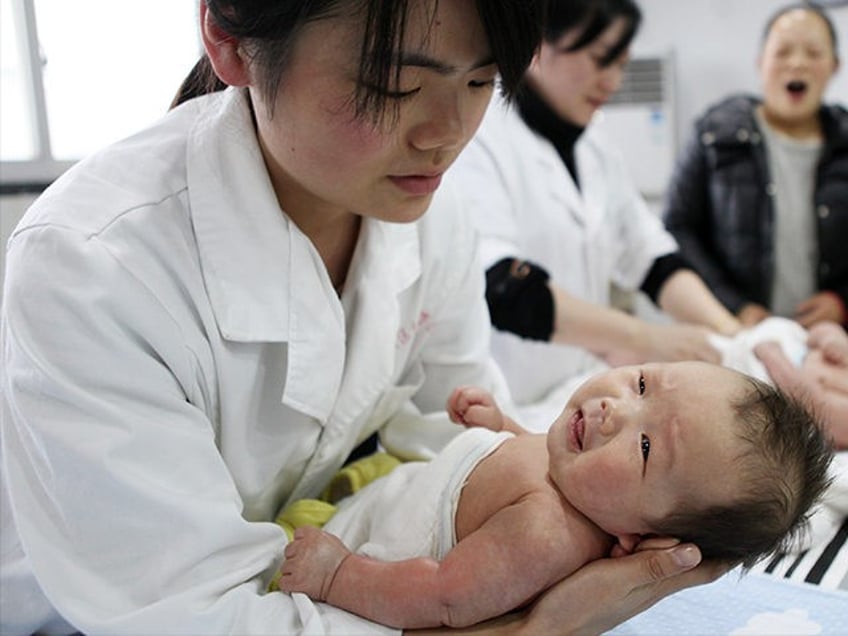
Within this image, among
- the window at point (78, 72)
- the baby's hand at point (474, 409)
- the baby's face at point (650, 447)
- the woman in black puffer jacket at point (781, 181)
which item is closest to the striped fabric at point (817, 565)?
the baby's face at point (650, 447)

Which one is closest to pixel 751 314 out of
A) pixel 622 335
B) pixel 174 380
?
pixel 622 335

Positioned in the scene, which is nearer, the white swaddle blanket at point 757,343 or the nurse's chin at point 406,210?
the nurse's chin at point 406,210

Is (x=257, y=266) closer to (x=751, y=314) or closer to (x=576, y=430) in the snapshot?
(x=576, y=430)

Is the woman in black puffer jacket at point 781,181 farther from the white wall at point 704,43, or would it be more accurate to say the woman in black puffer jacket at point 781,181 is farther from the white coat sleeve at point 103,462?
the white coat sleeve at point 103,462

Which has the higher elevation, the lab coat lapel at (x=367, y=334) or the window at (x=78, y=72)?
the window at (x=78, y=72)

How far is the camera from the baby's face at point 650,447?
39.4 inches

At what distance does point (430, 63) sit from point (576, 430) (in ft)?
1.66

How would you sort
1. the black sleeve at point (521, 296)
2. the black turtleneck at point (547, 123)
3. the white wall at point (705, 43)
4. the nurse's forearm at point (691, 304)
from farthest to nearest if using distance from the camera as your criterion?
the white wall at point (705, 43)
the nurse's forearm at point (691, 304)
the black turtleneck at point (547, 123)
the black sleeve at point (521, 296)

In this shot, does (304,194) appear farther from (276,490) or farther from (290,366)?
(276,490)

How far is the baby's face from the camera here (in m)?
1.00

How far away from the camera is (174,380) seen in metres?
0.97

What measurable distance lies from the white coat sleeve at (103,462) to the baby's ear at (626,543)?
377mm

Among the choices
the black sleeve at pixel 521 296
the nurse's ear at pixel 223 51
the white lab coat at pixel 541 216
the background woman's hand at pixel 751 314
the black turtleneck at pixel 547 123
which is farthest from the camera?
the background woman's hand at pixel 751 314

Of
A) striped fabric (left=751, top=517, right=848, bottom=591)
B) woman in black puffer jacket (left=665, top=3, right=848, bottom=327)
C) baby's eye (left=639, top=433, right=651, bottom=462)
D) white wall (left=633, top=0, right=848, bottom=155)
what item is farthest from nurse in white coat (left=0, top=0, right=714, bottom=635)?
white wall (left=633, top=0, right=848, bottom=155)
